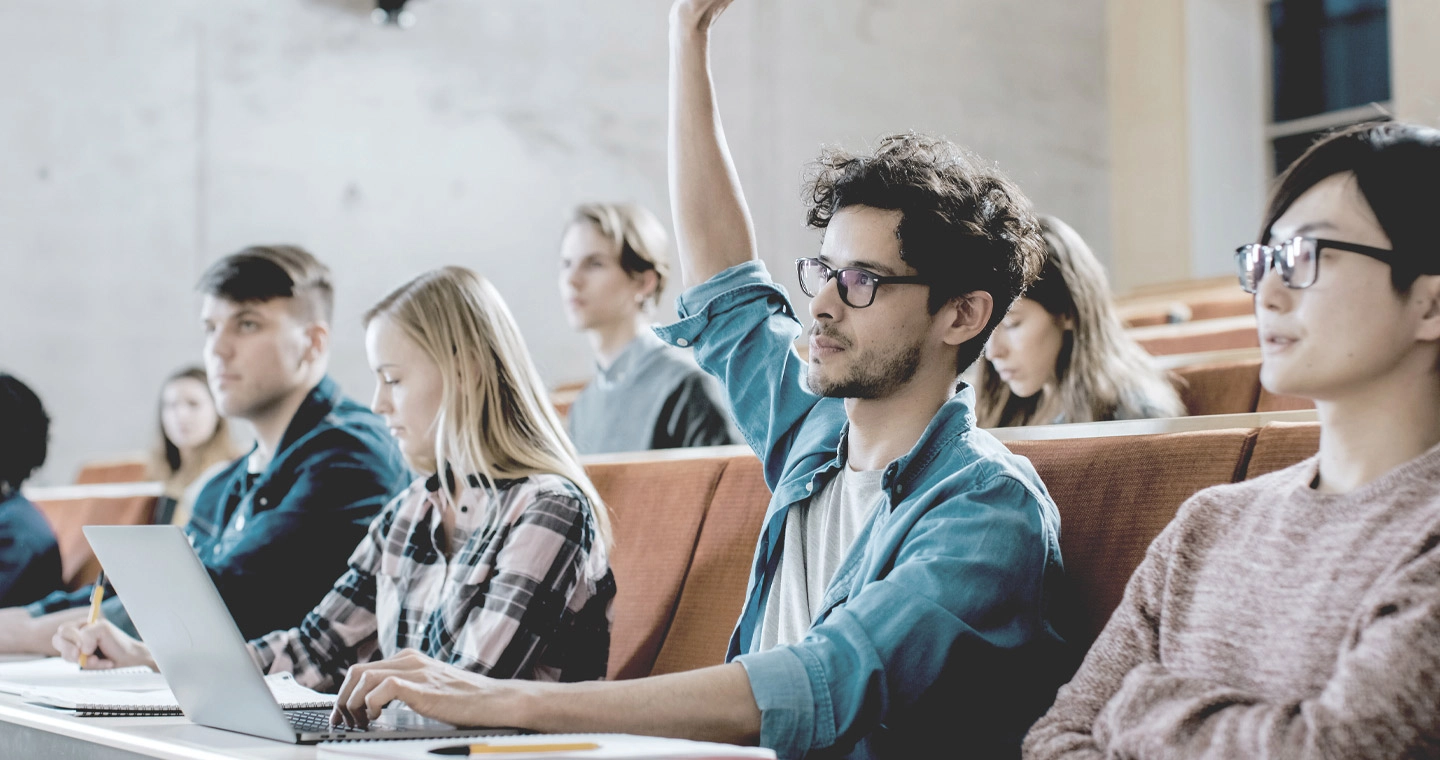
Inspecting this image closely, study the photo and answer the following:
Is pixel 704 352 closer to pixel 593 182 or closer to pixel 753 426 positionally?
pixel 753 426

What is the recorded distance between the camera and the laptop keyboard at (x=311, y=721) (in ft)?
4.07

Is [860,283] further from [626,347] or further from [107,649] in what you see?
[626,347]

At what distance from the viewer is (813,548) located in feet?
5.06

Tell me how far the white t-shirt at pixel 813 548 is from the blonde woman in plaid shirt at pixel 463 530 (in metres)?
0.32

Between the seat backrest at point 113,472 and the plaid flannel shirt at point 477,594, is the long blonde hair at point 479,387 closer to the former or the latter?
the plaid flannel shirt at point 477,594

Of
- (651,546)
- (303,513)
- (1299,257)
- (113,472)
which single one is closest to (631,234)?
(303,513)

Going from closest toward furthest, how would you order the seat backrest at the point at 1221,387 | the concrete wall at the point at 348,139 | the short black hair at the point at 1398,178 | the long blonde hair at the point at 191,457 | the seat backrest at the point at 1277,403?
the short black hair at the point at 1398,178 < the seat backrest at the point at 1277,403 < the seat backrest at the point at 1221,387 < the long blonde hair at the point at 191,457 < the concrete wall at the point at 348,139

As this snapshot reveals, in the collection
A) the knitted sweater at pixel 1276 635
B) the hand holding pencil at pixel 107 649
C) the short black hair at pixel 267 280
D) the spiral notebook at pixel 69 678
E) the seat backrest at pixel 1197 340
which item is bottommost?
the spiral notebook at pixel 69 678

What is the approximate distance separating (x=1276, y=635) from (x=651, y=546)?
115 centimetres

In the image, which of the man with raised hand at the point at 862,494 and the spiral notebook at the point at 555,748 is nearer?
the spiral notebook at the point at 555,748

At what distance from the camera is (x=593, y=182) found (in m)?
6.67

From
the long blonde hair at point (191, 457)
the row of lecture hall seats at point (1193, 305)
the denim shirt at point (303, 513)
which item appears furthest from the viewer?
the long blonde hair at point (191, 457)

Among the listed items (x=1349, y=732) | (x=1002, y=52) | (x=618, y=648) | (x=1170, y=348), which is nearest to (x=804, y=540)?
(x=618, y=648)

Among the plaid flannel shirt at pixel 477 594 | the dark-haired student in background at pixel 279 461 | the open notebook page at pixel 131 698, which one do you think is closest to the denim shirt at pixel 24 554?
the dark-haired student in background at pixel 279 461
